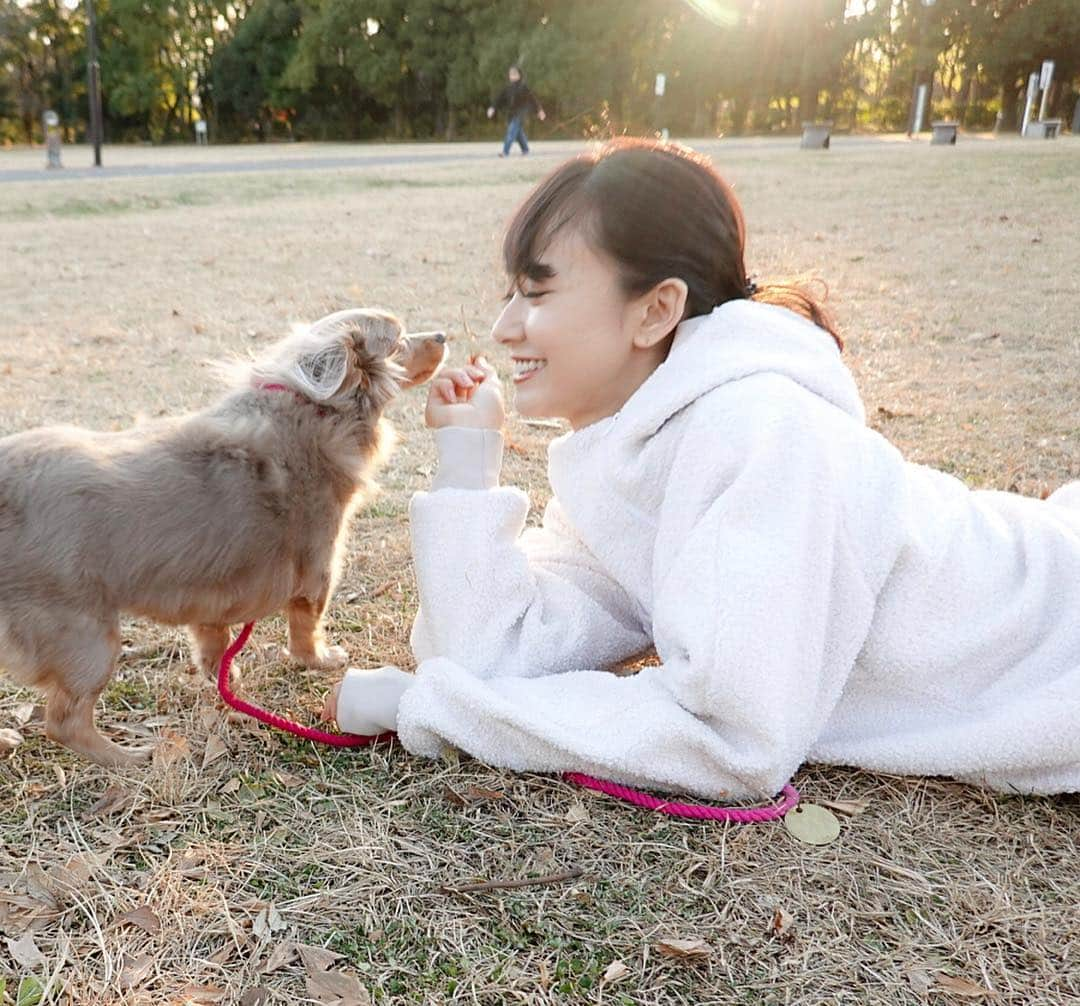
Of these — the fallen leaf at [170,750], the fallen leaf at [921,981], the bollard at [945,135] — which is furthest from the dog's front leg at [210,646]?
the bollard at [945,135]

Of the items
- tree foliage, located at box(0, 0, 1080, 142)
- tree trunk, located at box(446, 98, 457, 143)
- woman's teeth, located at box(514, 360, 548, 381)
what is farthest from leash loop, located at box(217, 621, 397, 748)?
tree trunk, located at box(446, 98, 457, 143)

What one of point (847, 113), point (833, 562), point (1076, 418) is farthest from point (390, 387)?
point (847, 113)

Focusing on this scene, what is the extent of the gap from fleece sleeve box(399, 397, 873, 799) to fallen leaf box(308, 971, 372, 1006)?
571mm

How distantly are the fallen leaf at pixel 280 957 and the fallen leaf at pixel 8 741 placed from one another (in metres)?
0.98

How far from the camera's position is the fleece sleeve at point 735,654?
5.87 feet

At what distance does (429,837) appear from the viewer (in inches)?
76.7

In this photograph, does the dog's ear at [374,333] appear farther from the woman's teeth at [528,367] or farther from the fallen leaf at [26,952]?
the fallen leaf at [26,952]

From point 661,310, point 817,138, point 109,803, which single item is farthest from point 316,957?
point 817,138

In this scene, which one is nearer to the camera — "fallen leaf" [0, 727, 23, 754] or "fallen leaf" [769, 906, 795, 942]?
"fallen leaf" [769, 906, 795, 942]

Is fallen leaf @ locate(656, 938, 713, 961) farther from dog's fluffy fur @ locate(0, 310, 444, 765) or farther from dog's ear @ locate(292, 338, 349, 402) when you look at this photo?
dog's ear @ locate(292, 338, 349, 402)

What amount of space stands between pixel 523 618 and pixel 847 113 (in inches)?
1735

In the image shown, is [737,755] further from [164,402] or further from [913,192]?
[913,192]

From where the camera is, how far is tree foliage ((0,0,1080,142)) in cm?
3716

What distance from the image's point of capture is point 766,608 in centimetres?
177
